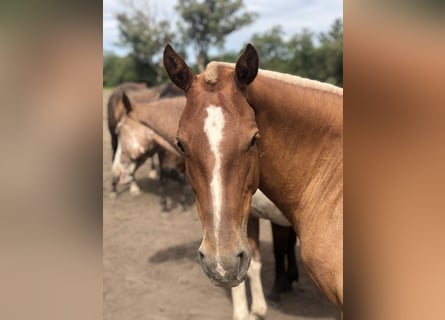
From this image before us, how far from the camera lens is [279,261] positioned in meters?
4.17

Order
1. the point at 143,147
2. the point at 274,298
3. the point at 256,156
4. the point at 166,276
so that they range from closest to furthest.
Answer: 1. the point at 256,156
2. the point at 274,298
3. the point at 166,276
4. the point at 143,147

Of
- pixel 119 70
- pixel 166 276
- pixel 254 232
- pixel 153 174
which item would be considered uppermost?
pixel 119 70

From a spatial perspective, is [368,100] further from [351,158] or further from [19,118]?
Answer: [19,118]

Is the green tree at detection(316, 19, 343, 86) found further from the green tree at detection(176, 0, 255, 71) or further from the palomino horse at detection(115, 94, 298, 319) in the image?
the palomino horse at detection(115, 94, 298, 319)

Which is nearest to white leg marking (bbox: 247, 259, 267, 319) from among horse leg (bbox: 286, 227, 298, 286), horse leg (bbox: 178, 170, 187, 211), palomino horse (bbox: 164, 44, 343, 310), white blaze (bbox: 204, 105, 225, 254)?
horse leg (bbox: 286, 227, 298, 286)

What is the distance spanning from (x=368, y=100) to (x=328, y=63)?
94.5 feet

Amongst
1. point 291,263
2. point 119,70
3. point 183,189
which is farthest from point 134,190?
point 119,70

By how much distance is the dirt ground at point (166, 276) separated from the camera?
401 centimetres

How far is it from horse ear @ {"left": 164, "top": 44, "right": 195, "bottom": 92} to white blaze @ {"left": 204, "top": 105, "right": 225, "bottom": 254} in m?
0.30

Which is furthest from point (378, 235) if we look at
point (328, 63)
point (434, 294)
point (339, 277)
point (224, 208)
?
point (328, 63)

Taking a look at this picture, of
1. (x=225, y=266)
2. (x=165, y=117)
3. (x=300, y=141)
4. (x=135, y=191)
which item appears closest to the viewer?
(x=225, y=266)

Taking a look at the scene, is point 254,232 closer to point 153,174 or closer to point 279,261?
point 279,261

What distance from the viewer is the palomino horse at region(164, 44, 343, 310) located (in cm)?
160

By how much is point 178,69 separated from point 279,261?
2.84 m
